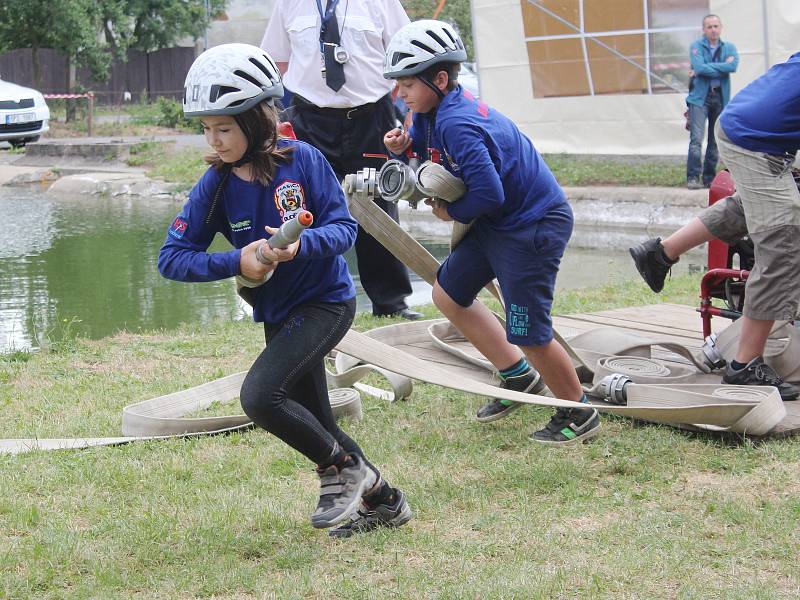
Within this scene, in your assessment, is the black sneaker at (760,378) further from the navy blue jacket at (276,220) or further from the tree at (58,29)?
the tree at (58,29)

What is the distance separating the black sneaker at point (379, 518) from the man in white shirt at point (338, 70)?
368cm

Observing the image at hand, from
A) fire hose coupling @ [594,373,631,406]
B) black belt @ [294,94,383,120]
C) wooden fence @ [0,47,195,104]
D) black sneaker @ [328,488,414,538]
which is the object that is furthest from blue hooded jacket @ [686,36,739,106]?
wooden fence @ [0,47,195,104]

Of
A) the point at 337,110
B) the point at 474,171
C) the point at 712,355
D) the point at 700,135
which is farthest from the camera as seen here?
the point at 700,135

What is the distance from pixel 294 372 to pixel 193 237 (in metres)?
0.53

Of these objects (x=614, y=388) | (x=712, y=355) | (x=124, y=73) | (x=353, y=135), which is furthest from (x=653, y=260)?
(x=124, y=73)

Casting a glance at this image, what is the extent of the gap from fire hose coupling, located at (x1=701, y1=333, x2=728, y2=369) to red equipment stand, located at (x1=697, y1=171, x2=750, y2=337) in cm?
27

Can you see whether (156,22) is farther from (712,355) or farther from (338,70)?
(712,355)

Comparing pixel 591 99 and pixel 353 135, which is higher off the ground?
pixel 591 99

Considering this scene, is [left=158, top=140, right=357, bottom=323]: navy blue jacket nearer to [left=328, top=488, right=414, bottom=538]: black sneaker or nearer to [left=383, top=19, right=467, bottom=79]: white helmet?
[left=328, top=488, right=414, bottom=538]: black sneaker

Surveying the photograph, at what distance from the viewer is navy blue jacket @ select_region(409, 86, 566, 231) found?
168 inches

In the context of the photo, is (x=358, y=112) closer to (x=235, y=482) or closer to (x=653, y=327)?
(x=653, y=327)

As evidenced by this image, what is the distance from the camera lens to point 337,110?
708 cm

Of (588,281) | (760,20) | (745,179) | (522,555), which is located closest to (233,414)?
(522,555)

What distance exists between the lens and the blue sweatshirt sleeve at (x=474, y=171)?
14.0 feet
